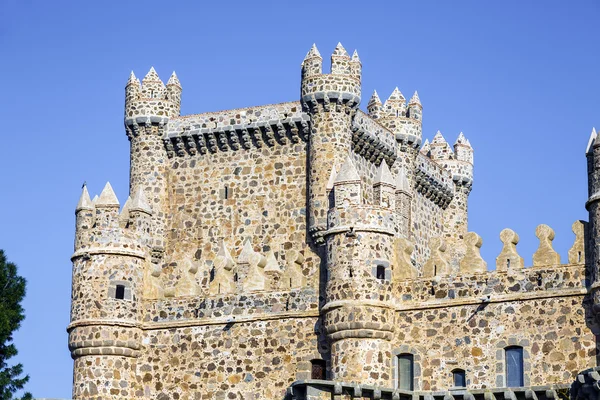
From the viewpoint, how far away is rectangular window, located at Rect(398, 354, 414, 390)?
1783 inches

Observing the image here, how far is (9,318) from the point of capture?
52375 millimetres

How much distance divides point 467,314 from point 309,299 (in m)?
4.79

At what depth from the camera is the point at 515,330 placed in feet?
145

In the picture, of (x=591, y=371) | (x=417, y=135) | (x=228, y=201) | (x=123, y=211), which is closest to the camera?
(x=591, y=371)

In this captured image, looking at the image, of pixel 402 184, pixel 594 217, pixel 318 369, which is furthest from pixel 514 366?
pixel 402 184

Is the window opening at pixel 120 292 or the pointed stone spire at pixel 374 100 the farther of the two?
the pointed stone spire at pixel 374 100

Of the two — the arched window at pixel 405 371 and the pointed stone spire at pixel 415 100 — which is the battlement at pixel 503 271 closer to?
the arched window at pixel 405 371

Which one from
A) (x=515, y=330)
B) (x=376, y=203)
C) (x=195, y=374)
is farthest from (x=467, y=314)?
(x=195, y=374)

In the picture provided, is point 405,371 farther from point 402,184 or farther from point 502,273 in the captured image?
point 402,184

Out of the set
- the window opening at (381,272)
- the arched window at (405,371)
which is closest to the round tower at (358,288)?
the window opening at (381,272)

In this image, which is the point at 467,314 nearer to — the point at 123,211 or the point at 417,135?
the point at 123,211

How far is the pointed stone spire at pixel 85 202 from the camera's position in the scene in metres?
49.9

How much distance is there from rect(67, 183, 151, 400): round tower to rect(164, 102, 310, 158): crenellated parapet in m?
8.57

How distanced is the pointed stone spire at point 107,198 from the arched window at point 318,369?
7.78 m
